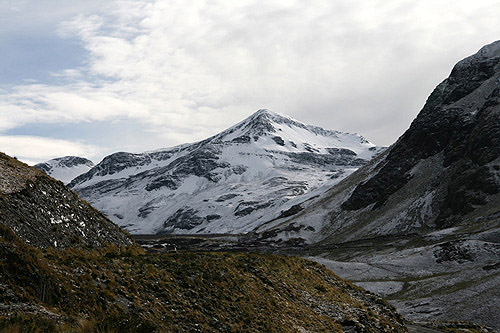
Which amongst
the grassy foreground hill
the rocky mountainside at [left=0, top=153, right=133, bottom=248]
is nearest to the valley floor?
the grassy foreground hill

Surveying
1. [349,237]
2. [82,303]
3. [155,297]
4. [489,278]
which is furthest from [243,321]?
[349,237]

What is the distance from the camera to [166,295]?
2011cm

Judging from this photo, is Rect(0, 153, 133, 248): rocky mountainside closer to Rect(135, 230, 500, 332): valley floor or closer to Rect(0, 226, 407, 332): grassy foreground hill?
Rect(0, 226, 407, 332): grassy foreground hill

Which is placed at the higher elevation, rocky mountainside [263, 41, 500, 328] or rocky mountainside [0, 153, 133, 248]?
rocky mountainside [0, 153, 133, 248]

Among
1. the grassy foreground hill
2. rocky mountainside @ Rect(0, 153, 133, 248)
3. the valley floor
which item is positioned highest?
rocky mountainside @ Rect(0, 153, 133, 248)

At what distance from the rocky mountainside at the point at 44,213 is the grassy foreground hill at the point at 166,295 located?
1.00 meters

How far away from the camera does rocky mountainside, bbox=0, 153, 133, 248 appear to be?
21125mm

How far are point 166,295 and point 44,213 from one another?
8.64 m

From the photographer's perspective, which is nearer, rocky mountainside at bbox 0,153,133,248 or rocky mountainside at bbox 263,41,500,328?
rocky mountainside at bbox 0,153,133,248

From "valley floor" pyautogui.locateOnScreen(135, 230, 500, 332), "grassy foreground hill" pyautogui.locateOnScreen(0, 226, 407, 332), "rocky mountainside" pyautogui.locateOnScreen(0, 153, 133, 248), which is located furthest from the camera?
"valley floor" pyautogui.locateOnScreen(135, 230, 500, 332)

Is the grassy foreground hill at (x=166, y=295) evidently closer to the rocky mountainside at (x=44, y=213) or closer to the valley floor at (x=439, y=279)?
the rocky mountainside at (x=44, y=213)

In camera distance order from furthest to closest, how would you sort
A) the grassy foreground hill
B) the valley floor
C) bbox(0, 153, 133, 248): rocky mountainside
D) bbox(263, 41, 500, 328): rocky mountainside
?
bbox(263, 41, 500, 328): rocky mountainside → the valley floor → bbox(0, 153, 133, 248): rocky mountainside → the grassy foreground hill

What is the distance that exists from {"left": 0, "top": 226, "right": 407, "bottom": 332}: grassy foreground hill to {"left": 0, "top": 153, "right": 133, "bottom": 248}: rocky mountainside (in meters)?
1.00

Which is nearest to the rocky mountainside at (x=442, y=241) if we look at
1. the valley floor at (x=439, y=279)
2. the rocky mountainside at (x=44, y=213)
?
the valley floor at (x=439, y=279)
